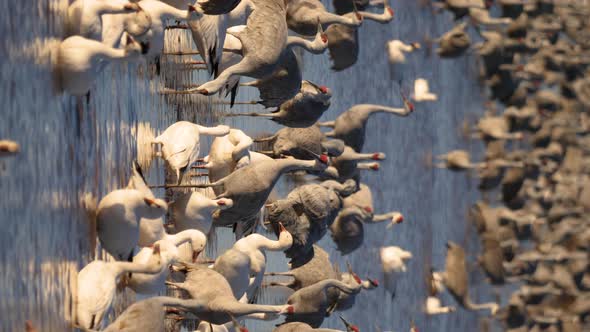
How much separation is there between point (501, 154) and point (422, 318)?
4.56 ft

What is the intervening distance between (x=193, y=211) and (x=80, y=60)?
559mm

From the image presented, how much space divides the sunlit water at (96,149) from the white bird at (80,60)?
0.03m

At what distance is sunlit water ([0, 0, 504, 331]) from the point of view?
1.60 m

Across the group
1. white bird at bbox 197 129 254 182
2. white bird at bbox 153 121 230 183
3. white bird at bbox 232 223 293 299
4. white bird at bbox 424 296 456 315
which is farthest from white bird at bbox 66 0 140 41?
white bird at bbox 424 296 456 315

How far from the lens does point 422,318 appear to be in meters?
4.35

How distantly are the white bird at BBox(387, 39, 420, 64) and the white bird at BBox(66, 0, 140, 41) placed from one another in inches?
93.7

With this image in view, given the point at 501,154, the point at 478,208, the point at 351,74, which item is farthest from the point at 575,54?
the point at 351,74

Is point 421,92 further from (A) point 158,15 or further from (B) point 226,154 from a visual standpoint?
(A) point 158,15

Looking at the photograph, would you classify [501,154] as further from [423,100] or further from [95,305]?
[95,305]

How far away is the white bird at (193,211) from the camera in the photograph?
7.30 ft

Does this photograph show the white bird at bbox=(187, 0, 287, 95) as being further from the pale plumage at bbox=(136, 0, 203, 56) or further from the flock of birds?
the pale plumage at bbox=(136, 0, 203, 56)

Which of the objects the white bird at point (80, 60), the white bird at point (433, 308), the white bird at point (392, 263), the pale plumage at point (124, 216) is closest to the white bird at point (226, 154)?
the pale plumage at point (124, 216)

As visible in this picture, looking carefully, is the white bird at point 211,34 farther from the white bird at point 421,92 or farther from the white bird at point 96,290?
the white bird at point 421,92

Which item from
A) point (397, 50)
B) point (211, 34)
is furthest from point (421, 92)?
point (211, 34)
